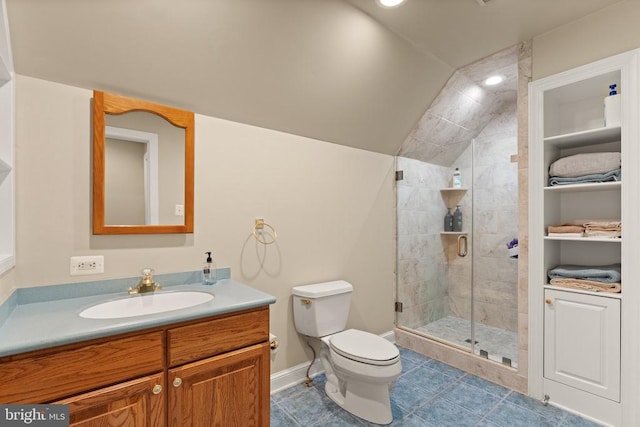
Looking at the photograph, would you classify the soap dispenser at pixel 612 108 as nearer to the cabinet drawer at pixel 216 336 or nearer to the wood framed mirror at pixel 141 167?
the cabinet drawer at pixel 216 336

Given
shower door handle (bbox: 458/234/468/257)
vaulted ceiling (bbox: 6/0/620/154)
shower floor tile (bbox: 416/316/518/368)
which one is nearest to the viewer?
vaulted ceiling (bbox: 6/0/620/154)

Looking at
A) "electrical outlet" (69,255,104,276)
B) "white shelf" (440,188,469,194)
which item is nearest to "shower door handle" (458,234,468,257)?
"white shelf" (440,188,469,194)

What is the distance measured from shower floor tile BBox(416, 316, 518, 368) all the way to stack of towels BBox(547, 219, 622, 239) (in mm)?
1003

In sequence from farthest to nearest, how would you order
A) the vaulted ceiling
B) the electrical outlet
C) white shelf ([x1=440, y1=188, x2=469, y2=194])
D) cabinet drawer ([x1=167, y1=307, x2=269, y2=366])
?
white shelf ([x1=440, y1=188, x2=469, y2=194])
the electrical outlet
the vaulted ceiling
cabinet drawer ([x1=167, y1=307, x2=269, y2=366])

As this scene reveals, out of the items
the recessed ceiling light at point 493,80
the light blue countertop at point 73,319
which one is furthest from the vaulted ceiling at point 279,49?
the light blue countertop at point 73,319

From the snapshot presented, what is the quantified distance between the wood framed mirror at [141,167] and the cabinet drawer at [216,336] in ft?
2.23

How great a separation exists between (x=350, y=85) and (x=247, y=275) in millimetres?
1523

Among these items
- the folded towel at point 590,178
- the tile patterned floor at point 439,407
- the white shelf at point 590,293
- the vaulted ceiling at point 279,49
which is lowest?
the tile patterned floor at point 439,407

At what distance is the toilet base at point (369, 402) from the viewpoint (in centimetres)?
186

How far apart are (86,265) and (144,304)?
34cm

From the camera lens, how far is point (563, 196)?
225 cm

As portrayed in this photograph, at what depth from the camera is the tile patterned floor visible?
187cm

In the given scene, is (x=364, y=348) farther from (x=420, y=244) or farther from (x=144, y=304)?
(x=420, y=244)

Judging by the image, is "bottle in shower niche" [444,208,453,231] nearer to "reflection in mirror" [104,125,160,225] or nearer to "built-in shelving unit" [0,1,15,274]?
"reflection in mirror" [104,125,160,225]
